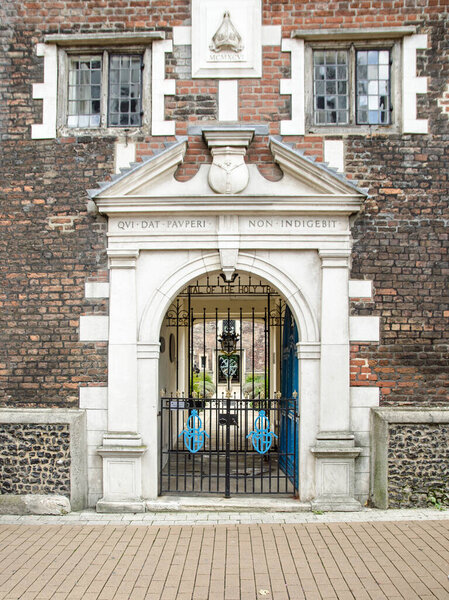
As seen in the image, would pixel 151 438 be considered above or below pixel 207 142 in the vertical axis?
below

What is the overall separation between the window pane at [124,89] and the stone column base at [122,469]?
157 inches

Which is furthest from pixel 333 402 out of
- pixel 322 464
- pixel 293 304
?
pixel 293 304

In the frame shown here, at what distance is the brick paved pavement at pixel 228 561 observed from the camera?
Answer: 489cm

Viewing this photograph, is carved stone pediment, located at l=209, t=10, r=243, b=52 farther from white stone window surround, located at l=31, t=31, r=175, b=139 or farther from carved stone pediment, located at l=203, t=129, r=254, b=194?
carved stone pediment, located at l=203, t=129, r=254, b=194

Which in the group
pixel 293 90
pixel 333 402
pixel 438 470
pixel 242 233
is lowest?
pixel 438 470

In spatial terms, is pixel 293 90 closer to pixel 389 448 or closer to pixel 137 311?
pixel 137 311

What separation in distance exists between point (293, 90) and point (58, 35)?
9.92ft

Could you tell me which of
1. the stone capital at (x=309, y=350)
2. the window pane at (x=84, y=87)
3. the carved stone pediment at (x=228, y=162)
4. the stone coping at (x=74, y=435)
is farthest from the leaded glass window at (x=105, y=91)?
the stone coping at (x=74, y=435)

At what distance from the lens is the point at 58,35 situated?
7.34 metres

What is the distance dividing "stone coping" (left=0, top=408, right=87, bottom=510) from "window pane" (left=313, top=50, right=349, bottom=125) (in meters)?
4.80

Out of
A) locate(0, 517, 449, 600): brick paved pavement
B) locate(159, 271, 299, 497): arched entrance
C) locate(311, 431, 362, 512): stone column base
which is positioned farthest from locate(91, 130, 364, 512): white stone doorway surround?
locate(0, 517, 449, 600): brick paved pavement

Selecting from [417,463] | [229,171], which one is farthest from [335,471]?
[229,171]

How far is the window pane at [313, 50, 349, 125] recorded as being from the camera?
7.46 metres

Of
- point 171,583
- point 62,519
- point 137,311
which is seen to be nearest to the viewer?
point 171,583
